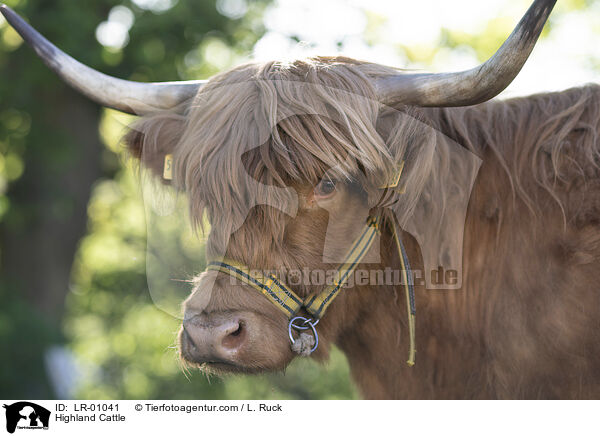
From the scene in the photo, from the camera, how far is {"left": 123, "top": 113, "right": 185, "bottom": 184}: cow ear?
295 cm

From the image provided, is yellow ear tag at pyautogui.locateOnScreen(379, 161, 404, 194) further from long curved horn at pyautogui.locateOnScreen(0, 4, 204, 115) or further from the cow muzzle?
long curved horn at pyautogui.locateOnScreen(0, 4, 204, 115)

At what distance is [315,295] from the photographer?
2596 mm

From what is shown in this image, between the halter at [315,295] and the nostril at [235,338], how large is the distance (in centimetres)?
18

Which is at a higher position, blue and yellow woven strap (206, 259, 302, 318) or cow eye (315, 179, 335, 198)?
cow eye (315, 179, 335, 198)

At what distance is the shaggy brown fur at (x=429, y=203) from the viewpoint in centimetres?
243

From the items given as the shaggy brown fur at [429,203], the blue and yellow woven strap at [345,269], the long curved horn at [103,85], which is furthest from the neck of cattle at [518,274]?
the long curved horn at [103,85]

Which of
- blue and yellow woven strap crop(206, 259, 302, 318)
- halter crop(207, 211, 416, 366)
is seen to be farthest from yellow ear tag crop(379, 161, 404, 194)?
blue and yellow woven strap crop(206, 259, 302, 318)

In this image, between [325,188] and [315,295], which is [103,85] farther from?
[315,295]

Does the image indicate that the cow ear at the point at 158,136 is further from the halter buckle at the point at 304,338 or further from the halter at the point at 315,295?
the halter buckle at the point at 304,338

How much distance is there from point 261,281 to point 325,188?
0.51 m

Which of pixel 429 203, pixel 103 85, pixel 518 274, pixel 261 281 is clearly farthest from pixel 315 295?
pixel 103 85

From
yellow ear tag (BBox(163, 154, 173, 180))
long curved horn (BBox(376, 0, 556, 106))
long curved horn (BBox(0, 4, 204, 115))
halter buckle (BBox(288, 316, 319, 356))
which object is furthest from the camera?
long curved horn (BBox(0, 4, 204, 115))

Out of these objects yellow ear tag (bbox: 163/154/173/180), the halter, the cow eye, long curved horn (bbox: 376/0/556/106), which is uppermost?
long curved horn (bbox: 376/0/556/106)

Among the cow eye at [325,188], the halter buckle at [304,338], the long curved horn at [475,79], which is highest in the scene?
the long curved horn at [475,79]
